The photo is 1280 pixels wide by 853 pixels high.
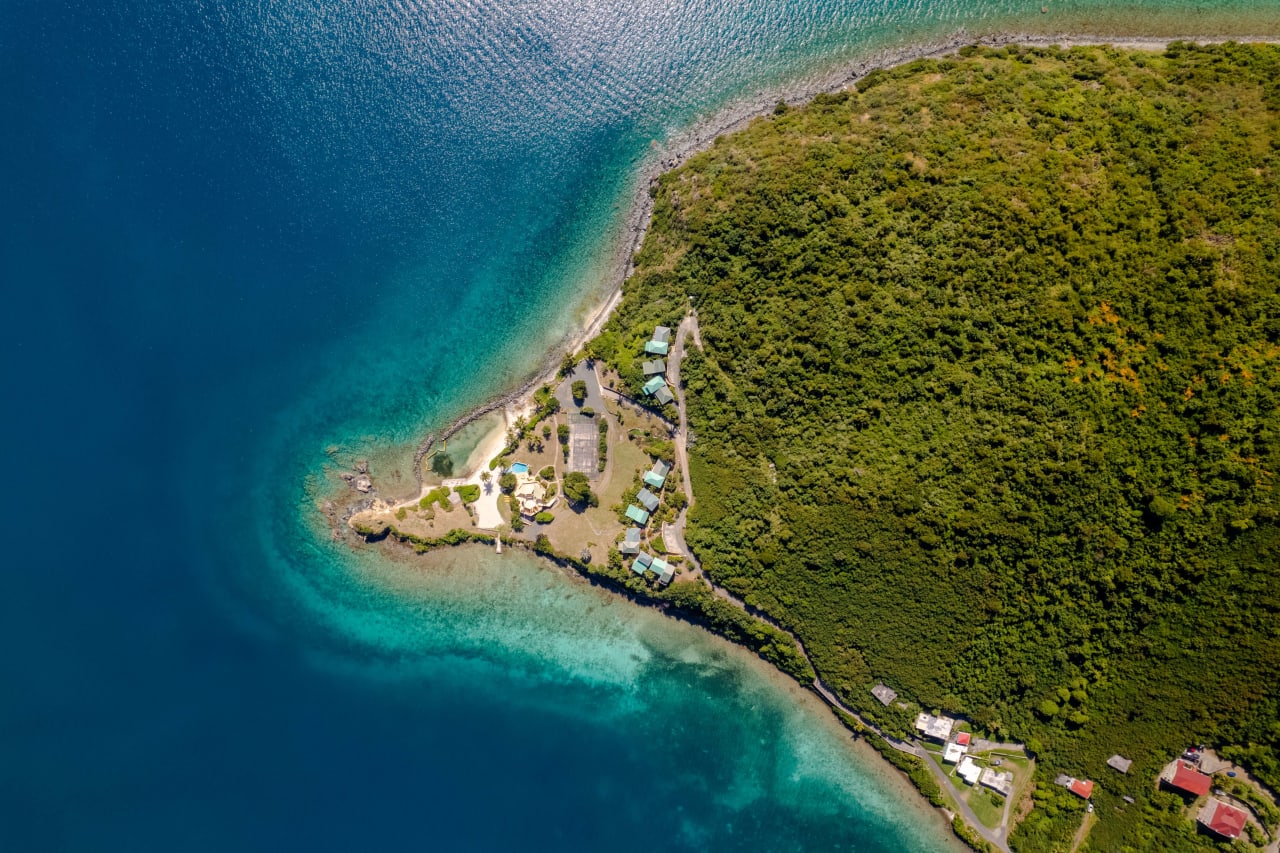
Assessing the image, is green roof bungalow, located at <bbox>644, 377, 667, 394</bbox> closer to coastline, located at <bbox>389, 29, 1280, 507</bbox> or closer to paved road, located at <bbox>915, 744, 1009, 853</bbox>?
coastline, located at <bbox>389, 29, 1280, 507</bbox>

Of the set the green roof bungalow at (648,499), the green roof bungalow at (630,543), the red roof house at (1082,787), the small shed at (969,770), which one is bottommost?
the small shed at (969,770)

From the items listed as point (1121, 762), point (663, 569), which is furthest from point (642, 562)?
point (1121, 762)

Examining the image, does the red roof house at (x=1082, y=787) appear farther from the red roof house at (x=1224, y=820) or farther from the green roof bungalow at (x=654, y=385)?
the green roof bungalow at (x=654, y=385)

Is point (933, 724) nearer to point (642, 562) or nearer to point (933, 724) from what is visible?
point (933, 724)

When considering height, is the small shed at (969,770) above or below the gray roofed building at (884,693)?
below

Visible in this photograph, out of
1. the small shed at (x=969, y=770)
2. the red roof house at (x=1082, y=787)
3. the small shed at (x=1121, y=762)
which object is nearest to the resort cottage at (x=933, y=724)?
the small shed at (x=969, y=770)
